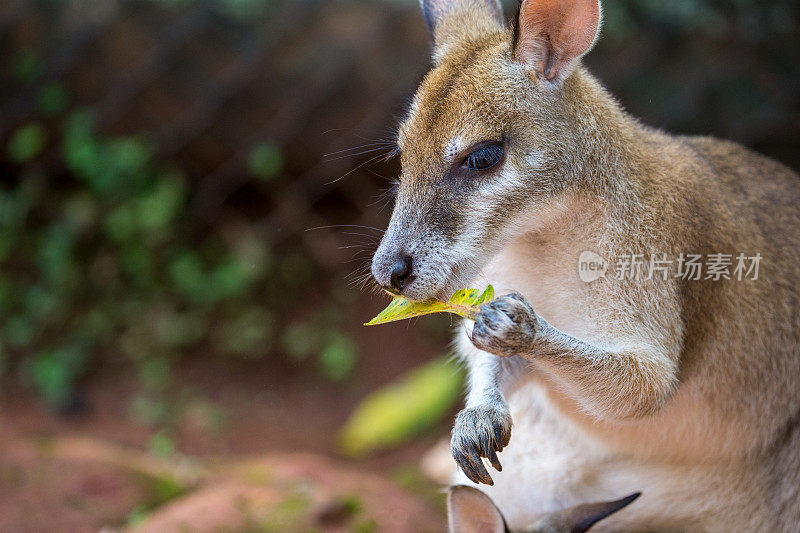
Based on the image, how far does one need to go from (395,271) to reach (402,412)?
245cm

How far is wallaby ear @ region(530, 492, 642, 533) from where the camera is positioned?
8.93 feet

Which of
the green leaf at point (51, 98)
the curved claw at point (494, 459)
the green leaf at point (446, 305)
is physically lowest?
the curved claw at point (494, 459)

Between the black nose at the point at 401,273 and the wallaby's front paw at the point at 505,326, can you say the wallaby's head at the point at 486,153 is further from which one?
the wallaby's front paw at the point at 505,326

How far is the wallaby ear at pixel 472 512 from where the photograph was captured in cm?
272

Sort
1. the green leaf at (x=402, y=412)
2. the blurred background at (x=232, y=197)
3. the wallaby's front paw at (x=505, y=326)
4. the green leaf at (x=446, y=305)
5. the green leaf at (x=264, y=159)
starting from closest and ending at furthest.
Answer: the wallaby's front paw at (x=505, y=326), the green leaf at (x=446, y=305), the green leaf at (x=402, y=412), the blurred background at (x=232, y=197), the green leaf at (x=264, y=159)

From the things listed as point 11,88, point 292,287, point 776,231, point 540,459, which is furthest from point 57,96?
point 776,231

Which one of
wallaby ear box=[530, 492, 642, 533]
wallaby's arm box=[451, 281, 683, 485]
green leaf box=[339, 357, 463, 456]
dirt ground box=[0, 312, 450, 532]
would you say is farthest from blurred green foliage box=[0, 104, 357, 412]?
wallaby's arm box=[451, 281, 683, 485]

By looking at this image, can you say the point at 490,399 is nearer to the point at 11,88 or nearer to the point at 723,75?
the point at 723,75

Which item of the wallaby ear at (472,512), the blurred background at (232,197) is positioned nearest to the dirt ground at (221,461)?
the blurred background at (232,197)

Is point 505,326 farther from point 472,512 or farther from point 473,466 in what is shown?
point 472,512

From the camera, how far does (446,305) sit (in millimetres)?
2342

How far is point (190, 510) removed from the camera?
3.33 metres

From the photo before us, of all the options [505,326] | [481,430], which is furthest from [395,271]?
[481,430]

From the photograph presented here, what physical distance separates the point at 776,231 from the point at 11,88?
4158 mm
